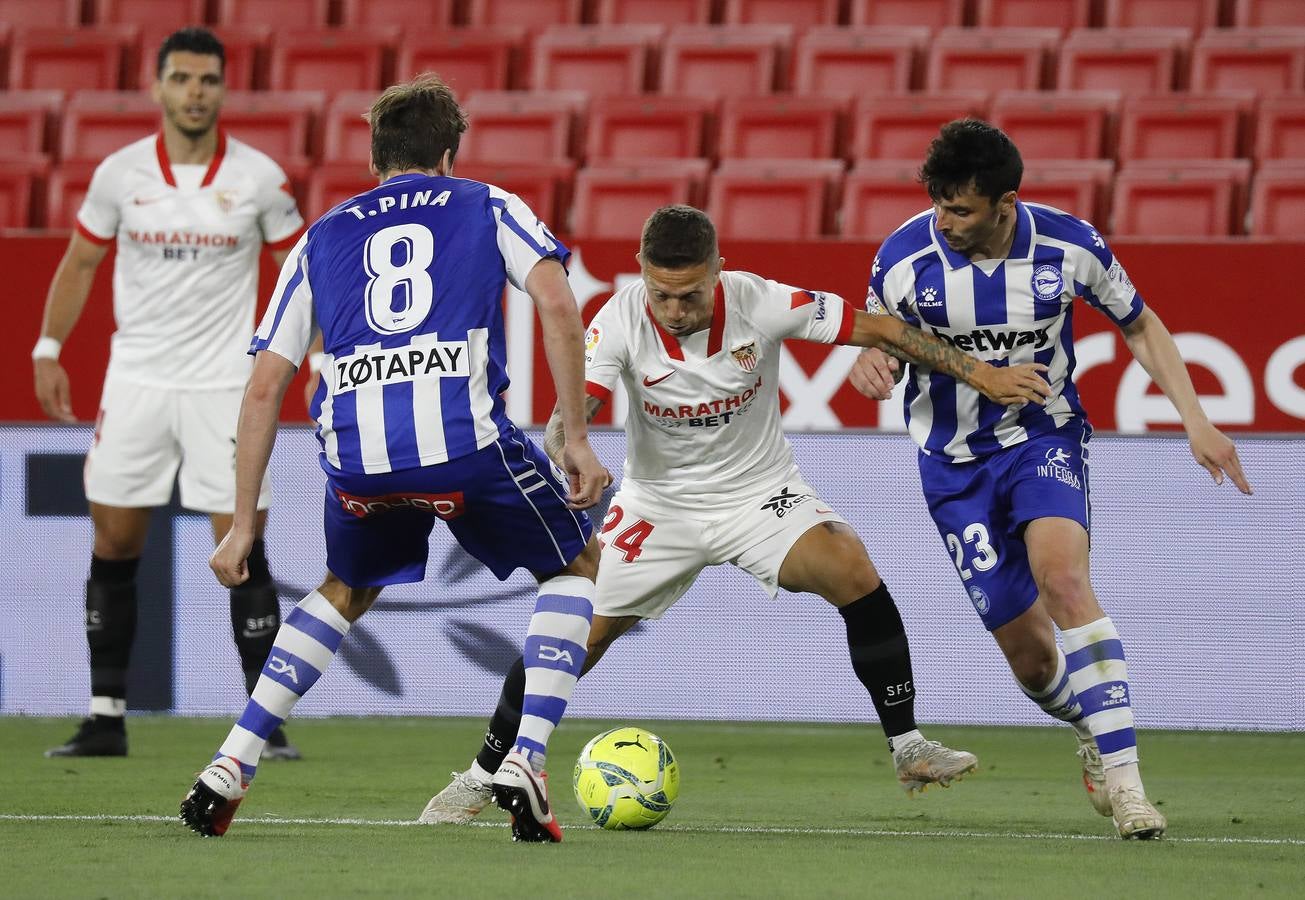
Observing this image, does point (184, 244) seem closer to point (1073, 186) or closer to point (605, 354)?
point (605, 354)

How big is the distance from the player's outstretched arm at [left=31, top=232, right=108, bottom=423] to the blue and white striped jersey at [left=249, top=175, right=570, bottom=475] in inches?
105

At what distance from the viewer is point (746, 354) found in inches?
202

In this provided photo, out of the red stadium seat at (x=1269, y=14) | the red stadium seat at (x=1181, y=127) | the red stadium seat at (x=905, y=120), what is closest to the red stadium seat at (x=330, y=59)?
the red stadium seat at (x=905, y=120)

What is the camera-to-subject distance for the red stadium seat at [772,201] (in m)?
9.52

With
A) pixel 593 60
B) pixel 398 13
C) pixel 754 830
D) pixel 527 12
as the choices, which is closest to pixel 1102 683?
pixel 754 830

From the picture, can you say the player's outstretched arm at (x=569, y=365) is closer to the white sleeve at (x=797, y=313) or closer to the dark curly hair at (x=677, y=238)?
the dark curly hair at (x=677, y=238)

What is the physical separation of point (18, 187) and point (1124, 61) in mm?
6161

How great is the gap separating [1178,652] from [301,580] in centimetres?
355

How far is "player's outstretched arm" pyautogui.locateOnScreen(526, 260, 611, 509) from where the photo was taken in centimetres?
421

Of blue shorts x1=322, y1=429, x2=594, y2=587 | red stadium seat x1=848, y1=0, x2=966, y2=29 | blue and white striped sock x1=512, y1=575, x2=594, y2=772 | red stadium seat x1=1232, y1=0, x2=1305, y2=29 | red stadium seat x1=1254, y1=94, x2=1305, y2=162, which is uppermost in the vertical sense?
red stadium seat x1=1232, y1=0, x2=1305, y2=29

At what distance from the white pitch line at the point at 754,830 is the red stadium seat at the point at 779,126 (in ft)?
20.1

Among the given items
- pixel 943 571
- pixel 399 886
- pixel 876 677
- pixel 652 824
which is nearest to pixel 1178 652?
pixel 943 571

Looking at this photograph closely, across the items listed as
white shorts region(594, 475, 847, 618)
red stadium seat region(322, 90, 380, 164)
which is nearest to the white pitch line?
white shorts region(594, 475, 847, 618)

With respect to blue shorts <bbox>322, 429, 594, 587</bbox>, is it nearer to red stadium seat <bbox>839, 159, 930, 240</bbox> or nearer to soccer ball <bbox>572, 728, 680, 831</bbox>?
soccer ball <bbox>572, 728, 680, 831</bbox>
